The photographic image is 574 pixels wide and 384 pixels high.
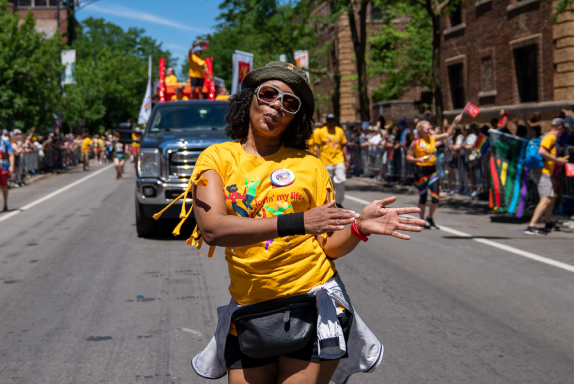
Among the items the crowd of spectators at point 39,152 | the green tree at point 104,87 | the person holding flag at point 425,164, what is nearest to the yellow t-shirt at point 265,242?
the person holding flag at point 425,164

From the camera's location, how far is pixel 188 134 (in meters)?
10.4

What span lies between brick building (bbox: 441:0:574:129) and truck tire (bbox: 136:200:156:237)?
45.5 ft

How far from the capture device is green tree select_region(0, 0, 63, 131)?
28.7m

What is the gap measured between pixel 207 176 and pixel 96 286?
5.04m

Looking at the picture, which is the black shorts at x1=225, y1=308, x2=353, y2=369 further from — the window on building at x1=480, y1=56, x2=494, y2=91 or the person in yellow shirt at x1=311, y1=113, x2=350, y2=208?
the window on building at x1=480, y1=56, x2=494, y2=91

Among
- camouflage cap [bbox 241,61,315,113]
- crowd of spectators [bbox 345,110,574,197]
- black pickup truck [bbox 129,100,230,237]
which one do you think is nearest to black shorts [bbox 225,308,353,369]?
camouflage cap [bbox 241,61,315,113]

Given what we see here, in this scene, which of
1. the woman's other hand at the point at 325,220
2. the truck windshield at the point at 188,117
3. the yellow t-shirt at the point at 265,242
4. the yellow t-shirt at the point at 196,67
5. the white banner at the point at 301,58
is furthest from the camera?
the white banner at the point at 301,58

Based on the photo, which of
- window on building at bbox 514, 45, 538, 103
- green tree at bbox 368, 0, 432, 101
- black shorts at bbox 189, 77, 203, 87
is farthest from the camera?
green tree at bbox 368, 0, 432, 101

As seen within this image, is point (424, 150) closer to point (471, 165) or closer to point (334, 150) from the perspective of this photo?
point (334, 150)

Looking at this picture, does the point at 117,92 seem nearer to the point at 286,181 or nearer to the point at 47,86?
the point at 47,86

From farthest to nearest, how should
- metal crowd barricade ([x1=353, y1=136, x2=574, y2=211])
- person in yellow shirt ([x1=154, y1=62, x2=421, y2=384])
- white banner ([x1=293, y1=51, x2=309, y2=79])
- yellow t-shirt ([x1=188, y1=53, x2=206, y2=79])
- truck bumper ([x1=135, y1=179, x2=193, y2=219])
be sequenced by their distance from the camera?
white banner ([x1=293, y1=51, x2=309, y2=79]) → yellow t-shirt ([x1=188, y1=53, x2=206, y2=79]) → metal crowd barricade ([x1=353, y1=136, x2=574, y2=211]) → truck bumper ([x1=135, y1=179, x2=193, y2=219]) → person in yellow shirt ([x1=154, y1=62, x2=421, y2=384])

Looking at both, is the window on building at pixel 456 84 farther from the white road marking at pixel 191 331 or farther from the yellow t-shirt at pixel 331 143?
the white road marking at pixel 191 331

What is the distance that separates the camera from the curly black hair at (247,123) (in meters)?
2.76

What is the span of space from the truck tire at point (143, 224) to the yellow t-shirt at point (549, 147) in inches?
257
